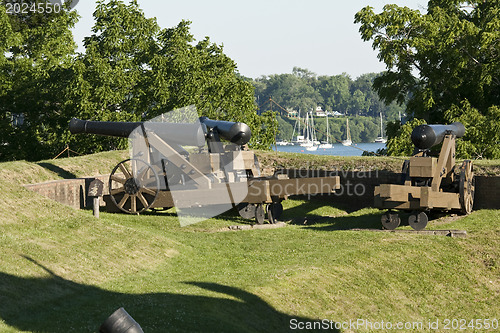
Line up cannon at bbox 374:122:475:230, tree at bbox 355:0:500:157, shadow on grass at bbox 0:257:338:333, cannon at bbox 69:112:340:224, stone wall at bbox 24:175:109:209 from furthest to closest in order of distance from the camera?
1. tree at bbox 355:0:500:157
2. cannon at bbox 69:112:340:224
3. stone wall at bbox 24:175:109:209
4. cannon at bbox 374:122:475:230
5. shadow on grass at bbox 0:257:338:333

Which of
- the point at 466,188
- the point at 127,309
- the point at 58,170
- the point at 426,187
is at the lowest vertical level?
the point at 127,309

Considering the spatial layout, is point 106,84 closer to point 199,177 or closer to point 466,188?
point 199,177

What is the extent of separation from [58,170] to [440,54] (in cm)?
1809

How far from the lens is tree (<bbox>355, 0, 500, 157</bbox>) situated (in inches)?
1222

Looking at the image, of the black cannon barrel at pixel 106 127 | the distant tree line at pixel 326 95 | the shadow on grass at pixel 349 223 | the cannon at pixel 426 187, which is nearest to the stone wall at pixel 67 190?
the black cannon barrel at pixel 106 127

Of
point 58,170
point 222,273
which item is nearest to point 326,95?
point 58,170

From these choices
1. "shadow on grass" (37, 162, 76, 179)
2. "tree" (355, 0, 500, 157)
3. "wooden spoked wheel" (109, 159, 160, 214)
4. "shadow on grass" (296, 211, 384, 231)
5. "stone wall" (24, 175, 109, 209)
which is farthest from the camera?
"tree" (355, 0, 500, 157)

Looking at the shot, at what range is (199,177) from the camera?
19.9m

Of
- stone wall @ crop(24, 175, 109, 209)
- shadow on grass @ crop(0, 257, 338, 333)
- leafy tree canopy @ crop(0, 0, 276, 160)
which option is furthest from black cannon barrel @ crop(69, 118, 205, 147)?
leafy tree canopy @ crop(0, 0, 276, 160)

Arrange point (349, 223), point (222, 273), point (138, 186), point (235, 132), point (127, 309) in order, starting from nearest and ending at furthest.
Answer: point (127, 309) → point (222, 273) → point (235, 132) → point (349, 223) → point (138, 186)

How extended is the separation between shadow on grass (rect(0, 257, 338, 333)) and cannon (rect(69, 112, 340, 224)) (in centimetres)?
724

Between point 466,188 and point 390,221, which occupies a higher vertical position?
point 466,188

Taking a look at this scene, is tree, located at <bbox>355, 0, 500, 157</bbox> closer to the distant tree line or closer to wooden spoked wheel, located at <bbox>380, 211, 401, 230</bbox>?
wooden spoked wheel, located at <bbox>380, 211, 401, 230</bbox>

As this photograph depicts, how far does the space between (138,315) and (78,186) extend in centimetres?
1105
